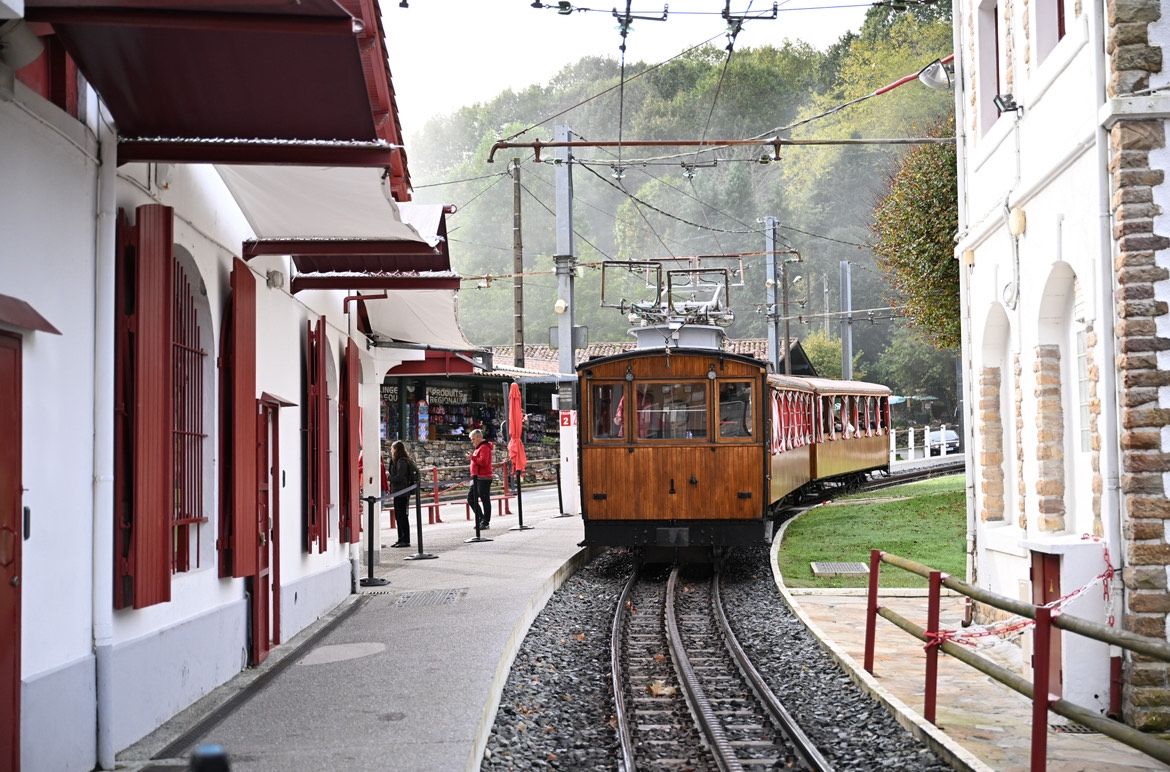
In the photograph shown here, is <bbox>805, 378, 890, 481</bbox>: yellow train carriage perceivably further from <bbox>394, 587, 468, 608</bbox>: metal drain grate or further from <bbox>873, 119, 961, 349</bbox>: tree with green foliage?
<bbox>394, 587, 468, 608</bbox>: metal drain grate

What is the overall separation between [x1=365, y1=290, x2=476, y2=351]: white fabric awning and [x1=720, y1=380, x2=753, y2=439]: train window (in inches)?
132

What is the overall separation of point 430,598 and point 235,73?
740 centimetres

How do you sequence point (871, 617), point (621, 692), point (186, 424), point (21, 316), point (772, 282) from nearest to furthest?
point (21, 316)
point (186, 424)
point (871, 617)
point (621, 692)
point (772, 282)

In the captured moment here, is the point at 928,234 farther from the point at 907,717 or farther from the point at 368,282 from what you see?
the point at 907,717

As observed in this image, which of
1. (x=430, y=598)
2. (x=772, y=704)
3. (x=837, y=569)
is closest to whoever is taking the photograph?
(x=772, y=704)

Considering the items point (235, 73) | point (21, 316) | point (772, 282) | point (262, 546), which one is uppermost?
point (772, 282)

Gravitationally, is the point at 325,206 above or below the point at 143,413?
above

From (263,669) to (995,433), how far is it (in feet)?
21.4

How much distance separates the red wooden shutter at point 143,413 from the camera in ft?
21.7

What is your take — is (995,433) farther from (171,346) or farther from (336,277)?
(171,346)

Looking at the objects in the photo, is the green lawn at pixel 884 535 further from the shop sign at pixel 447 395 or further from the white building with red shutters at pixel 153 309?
the shop sign at pixel 447 395

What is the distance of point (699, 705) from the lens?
8.66 m

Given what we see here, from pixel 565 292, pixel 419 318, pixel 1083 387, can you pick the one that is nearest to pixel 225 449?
pixel 1083 387

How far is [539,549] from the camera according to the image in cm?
1703
